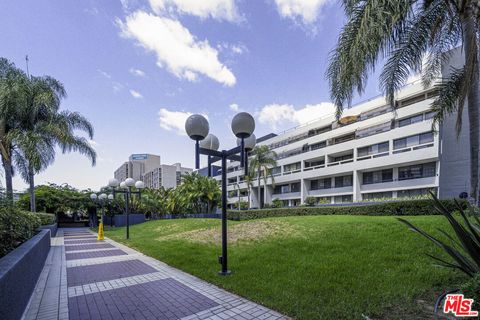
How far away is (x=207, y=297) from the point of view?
485 cm

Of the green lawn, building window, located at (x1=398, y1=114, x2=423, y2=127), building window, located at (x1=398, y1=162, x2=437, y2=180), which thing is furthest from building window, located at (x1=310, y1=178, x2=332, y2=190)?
the green lawn

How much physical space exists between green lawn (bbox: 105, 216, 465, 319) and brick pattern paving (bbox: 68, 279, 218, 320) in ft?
2.71

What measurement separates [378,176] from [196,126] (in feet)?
89.6

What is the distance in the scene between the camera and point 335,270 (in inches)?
224

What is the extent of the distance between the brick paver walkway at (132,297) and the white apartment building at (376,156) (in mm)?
22535

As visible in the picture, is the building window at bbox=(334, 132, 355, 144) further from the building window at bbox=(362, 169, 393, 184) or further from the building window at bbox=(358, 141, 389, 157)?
the building window at bbox=(362, 169, 393, 184)

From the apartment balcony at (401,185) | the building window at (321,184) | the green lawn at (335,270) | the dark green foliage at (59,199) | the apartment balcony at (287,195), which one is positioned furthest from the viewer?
the apartment balcony at (287,195)

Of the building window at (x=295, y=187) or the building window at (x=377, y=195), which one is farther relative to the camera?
the building window at (x=295, y=187)

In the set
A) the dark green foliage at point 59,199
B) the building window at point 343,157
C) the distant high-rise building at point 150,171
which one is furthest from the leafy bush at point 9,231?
the distant high-rise building at point 150,171

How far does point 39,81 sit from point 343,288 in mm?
21363

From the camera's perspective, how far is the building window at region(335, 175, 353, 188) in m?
30.5

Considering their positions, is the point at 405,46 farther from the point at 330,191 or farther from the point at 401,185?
the point at 330,191

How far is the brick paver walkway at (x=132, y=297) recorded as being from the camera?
4176 mm

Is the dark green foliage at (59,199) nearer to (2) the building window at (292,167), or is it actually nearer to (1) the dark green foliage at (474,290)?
(2) the building window at (292,167)
